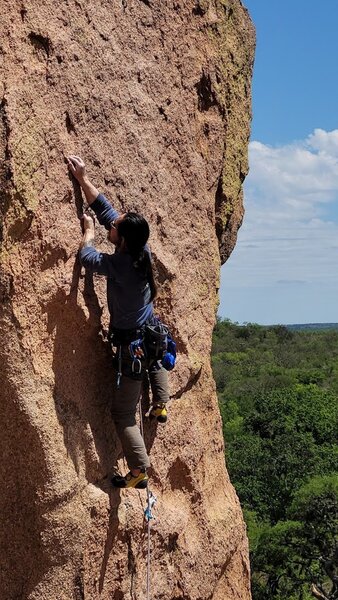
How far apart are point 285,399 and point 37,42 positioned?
27.6m

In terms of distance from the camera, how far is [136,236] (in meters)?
4.46

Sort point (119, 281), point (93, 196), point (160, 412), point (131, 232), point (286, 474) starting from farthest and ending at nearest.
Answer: point (286, 474)
point (160, 412)
point (93, 196)
point (119, 281)
point (131, 232)

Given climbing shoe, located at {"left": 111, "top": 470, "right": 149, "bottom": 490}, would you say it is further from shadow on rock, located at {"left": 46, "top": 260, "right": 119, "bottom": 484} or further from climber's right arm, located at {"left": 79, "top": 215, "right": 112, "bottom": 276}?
climber's right arm, located at {"left": 79, "top": 215, "right": 112, "bottom": 276}

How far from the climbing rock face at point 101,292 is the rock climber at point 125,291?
0.10m

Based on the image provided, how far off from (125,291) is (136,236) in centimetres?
36

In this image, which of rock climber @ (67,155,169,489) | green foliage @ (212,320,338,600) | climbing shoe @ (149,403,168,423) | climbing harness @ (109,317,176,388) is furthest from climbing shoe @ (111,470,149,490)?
green foliage @ (212,320,338,600)

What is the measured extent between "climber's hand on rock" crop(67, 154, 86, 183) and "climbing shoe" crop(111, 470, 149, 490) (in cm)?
186

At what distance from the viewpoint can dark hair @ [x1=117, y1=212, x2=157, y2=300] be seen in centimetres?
443

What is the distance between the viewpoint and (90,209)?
15.7 ft

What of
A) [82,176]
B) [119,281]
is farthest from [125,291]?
[82,176]

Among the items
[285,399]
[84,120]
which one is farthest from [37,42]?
[285,399]

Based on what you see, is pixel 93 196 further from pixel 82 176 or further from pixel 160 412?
pixel 160 412

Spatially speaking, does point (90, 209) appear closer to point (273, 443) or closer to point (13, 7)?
point (13, 7)

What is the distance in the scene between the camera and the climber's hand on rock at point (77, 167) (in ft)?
15.0
